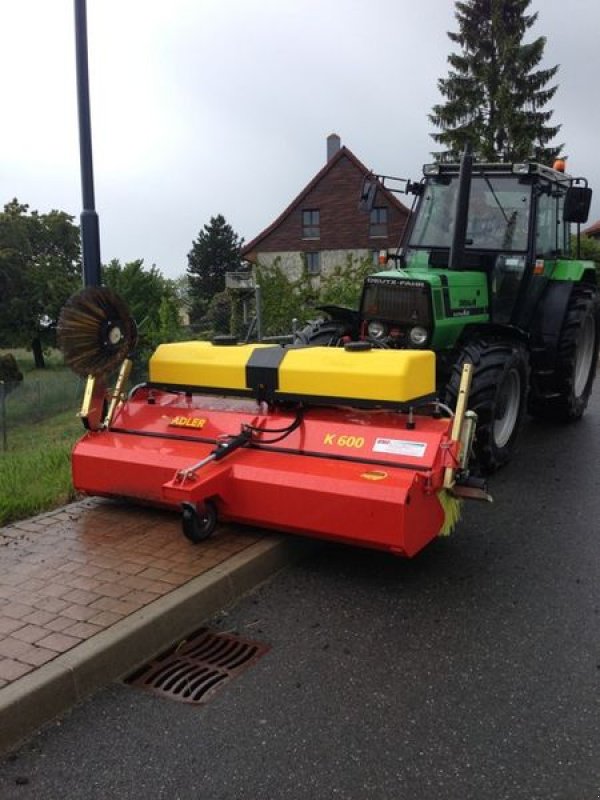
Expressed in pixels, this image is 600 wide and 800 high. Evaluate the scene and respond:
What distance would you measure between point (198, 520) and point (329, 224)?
40.4 meters

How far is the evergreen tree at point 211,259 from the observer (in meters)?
66.8

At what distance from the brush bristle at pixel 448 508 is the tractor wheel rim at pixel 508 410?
7.48ft

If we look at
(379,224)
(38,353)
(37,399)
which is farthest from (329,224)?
(37,399)

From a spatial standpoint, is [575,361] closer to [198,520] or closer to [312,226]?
[198,520]

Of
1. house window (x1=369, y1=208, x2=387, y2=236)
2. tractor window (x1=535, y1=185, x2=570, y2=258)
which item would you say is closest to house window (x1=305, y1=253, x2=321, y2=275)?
house window (x1=369, y1=208, x2=387, y2=236)

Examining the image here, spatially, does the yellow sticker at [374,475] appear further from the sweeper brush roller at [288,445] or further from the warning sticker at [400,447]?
the warning sticker at [400,447]

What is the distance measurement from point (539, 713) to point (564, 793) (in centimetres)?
45

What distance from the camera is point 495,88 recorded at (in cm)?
3056

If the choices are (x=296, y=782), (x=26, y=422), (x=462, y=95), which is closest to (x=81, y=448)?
Result: (x=296, y=782)

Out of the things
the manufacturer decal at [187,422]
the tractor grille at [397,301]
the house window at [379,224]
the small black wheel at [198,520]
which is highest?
the house window at [379,224]

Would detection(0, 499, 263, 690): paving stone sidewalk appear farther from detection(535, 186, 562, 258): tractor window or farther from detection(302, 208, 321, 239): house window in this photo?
detection(302, 208, 321, 239): house window

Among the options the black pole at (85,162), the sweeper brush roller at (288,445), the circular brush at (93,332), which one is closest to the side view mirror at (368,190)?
the black pole at (85,162)

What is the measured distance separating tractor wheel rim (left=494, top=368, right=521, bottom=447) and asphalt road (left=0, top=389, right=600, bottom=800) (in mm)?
2114

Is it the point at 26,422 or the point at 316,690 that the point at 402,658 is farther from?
the point at 26,422
